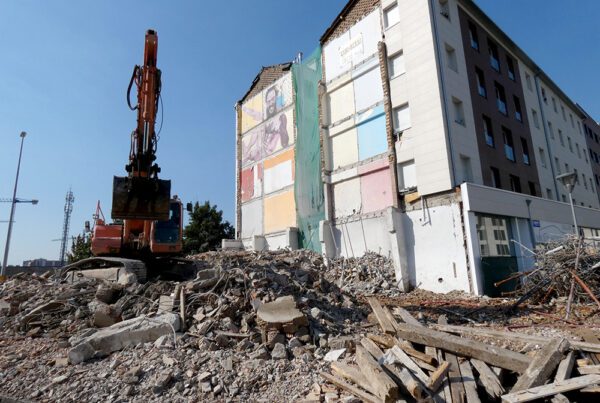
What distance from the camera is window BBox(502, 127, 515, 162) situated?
19.8 metres

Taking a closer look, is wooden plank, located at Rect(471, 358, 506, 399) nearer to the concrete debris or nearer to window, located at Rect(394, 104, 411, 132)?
the concrete debris

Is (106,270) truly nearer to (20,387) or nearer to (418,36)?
(20,387)

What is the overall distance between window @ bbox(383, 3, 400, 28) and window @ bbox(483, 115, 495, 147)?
6.72 m

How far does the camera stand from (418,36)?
16938mm

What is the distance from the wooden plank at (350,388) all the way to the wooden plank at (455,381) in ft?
2.68

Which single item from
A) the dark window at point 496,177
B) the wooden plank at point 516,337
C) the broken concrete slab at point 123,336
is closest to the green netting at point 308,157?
Result: the dark window at point 496,177

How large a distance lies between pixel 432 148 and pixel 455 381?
12921 millimetres

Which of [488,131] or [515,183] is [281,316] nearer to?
[488,131]

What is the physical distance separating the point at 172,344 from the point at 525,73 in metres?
28.3

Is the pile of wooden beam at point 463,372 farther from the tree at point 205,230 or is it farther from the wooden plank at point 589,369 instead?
the tree at point 205,230

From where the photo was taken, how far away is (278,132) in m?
25.2

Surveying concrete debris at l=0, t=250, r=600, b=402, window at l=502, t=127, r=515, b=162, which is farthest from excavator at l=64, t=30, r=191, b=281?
window at l=502, t=127, r=515, b=162

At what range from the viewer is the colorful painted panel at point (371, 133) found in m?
18.3

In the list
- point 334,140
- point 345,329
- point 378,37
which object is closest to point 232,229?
point 334,140
